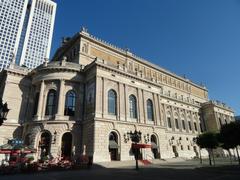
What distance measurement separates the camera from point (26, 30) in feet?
413

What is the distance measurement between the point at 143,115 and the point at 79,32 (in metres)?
19.7

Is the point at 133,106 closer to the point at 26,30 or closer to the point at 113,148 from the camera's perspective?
the point at 113,148

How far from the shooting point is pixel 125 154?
28609mm

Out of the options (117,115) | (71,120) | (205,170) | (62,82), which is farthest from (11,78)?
(205,170)

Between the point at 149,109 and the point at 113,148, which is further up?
the point at 149,109

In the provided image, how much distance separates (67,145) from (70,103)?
255 inches

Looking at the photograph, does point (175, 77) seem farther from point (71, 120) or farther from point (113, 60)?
point (71, 120)

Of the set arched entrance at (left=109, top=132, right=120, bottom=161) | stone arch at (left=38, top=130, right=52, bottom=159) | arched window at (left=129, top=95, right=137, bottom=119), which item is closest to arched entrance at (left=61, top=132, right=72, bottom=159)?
stone arch at (left=38, top=130, right=52, bottom=159)

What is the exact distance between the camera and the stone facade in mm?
27625

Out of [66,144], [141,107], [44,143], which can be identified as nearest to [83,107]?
[66,144]

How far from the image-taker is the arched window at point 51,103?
2988cm

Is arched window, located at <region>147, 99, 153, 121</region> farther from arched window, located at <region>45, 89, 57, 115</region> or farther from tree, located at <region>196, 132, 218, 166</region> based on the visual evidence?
arched window, located at <region>45, 89, 57, 115</region>

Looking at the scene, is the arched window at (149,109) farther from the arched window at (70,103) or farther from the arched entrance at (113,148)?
the arched window at (70,103)

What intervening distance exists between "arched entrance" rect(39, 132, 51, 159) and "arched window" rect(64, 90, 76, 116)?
409cm
